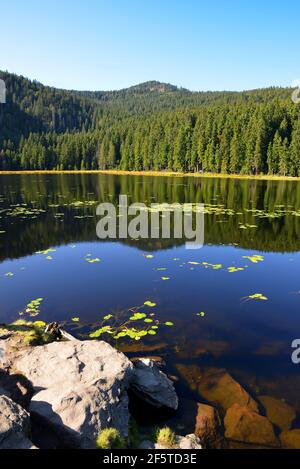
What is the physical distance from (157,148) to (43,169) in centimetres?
6329

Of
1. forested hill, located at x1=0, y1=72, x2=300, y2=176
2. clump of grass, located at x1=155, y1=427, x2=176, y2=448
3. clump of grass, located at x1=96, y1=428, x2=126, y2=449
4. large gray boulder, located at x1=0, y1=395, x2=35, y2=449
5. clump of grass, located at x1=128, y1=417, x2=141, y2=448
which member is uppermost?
forested hill, located at x1=0, y1=72, x2=300, y2=176

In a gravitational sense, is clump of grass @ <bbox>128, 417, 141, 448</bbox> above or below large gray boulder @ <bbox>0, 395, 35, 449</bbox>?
below

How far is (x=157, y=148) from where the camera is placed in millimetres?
148250

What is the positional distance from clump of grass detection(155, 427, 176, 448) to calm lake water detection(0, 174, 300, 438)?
1.12 m

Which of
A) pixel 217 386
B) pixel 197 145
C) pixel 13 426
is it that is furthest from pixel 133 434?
pixel 197 145

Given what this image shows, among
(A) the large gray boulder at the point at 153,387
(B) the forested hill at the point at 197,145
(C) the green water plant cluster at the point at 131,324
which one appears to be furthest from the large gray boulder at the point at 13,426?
(B) the forested hill at the point at 197,145

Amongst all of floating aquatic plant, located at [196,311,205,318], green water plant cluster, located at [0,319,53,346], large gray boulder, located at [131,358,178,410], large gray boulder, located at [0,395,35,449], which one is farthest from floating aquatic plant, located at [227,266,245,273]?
large gray boulder, located at [0,395,35,449]

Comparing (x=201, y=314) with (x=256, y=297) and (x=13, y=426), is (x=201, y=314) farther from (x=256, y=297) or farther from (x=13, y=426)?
(x=13, y=426)

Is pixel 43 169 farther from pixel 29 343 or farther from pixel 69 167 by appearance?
pixel 29 343

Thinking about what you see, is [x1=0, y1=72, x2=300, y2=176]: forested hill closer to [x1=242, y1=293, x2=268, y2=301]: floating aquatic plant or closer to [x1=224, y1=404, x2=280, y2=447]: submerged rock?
[x1=242, y1=293, x2=268, y2=301]: floating aquatic plant

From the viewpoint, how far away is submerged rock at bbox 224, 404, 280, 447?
9291mm

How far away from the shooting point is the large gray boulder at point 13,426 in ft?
24.5

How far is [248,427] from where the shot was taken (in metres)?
9.66
